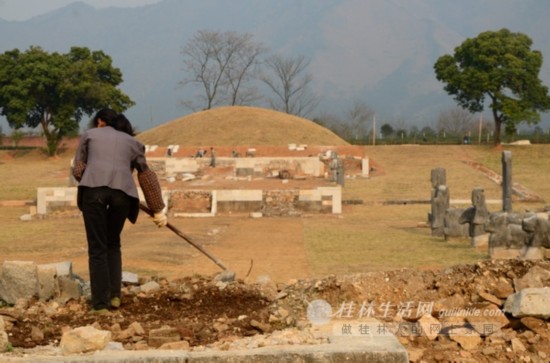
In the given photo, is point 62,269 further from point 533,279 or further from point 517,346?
point 517,346

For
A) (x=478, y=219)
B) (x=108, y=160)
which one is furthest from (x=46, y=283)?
(x=478, y=219)

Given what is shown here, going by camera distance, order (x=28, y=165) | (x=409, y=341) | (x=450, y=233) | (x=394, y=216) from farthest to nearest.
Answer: (x=28, y=165) → (x=394, y=216) → (x=450, y=233) → (x=409, y=341)

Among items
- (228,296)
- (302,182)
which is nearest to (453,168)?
(302,182)

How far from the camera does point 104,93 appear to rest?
5144 cm

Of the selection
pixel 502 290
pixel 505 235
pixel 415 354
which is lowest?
pixel 505 235

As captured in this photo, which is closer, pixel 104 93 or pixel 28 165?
pixel 28 165

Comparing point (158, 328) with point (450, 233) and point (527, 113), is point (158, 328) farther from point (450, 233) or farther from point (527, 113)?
point (527, 113)

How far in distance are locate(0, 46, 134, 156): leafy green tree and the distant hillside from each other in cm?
398

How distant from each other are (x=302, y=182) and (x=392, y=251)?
1756 centimetres

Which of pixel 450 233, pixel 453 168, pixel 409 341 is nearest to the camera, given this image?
pixel 409 341

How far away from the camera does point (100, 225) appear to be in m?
7.24

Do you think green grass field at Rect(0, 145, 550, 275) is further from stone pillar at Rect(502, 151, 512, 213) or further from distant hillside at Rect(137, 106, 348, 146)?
distant hillside at Rect(137, 106, 348, 146)

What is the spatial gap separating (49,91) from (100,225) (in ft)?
149

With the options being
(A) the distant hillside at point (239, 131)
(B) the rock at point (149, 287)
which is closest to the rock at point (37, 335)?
(B) the rock at point (149, 287)
